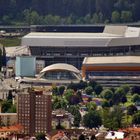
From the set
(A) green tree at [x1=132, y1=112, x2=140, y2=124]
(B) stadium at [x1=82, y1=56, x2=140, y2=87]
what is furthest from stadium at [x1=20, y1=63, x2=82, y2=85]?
(A) green tree at [x1=132, y1=112, x2=140, y2=124]

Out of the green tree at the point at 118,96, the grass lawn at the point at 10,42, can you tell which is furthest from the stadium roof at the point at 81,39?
the green tree at the point at 118,96

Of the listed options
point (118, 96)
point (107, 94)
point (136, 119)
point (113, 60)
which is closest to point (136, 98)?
point (118, 96)

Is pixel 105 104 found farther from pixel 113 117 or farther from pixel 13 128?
pixel 13 128

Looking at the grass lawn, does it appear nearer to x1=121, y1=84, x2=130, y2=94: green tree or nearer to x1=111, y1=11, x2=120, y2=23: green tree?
x1=111, y1=11, x2=120, y2=23: green tree

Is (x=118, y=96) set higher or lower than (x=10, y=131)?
lower

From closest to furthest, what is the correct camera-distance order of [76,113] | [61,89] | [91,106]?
1. [76,113]
2. [91,106]
3. [61,89]

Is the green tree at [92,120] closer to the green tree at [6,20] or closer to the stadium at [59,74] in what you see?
the stadium at [59,74]
